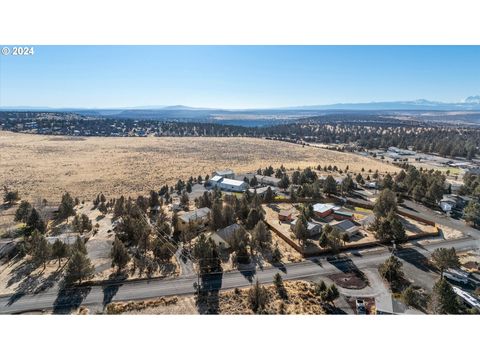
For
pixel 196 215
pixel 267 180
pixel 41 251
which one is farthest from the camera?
pixel 267 180

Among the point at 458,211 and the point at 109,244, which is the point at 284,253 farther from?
the point at 458,211

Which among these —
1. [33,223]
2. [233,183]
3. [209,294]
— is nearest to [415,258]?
[209,294]

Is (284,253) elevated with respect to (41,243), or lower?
lower

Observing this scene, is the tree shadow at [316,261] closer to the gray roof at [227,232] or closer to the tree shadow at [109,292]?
the gray roof at [227,232]

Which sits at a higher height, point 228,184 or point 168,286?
point 228,184

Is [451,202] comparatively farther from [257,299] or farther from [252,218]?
[257,299]

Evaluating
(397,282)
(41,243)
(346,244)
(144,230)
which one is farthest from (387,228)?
(41,243)

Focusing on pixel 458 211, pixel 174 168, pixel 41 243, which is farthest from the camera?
pixel 174 168
